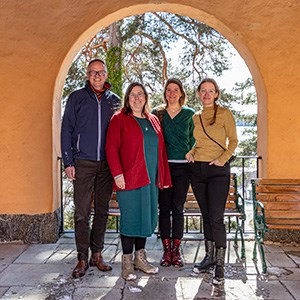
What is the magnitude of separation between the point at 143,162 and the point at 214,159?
567mm

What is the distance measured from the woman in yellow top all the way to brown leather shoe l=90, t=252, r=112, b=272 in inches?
36.8

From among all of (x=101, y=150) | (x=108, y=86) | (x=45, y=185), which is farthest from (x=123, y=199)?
(x=45, y=185)

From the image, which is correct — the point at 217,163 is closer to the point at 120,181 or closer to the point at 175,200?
the point at 175,200

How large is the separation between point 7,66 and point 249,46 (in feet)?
8.47

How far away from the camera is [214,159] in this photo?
322 centimetres

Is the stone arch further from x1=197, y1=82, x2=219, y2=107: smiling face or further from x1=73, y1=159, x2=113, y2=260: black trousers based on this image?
x1=197, y1=82, x2=219, y2=107: smiling face

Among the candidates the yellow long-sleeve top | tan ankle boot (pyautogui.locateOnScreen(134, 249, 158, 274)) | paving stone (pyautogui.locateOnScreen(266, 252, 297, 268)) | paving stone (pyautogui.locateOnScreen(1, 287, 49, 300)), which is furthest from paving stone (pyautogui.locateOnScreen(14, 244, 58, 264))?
paving stone (pyautogui.locateOnScreen(266, 252, 297, 268))

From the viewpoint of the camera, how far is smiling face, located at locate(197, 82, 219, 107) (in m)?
3.25

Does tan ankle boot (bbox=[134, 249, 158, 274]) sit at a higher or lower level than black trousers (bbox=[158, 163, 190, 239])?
lower

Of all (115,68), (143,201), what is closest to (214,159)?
(143,201)

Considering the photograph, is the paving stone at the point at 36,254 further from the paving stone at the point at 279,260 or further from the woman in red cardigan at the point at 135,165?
the paving stone at the point at 279,260

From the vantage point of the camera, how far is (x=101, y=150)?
3352 millimetres

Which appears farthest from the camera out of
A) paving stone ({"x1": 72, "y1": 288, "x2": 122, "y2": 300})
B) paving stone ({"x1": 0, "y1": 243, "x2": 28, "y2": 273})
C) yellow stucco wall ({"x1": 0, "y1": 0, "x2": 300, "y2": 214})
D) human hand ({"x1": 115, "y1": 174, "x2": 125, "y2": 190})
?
yellow stucco wall ({"x1": 0, "y1": 0, "x2": 300, "y2": 214})

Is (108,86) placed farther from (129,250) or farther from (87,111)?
(129,250)
